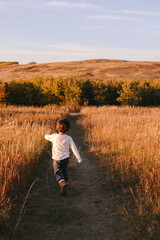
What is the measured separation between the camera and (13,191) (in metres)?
4.31

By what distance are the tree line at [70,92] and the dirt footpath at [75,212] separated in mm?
23820

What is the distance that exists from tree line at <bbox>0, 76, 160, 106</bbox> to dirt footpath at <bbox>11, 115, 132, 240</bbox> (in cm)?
2382

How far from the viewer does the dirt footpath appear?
3182mm

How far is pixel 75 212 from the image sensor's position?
12.5 ft

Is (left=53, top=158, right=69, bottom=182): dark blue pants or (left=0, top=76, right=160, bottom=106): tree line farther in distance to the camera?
(left=0, top=76, right=160, bottom=106): tree line

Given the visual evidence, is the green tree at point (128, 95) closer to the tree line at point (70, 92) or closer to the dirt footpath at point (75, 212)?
the tree line at point (70, 92)

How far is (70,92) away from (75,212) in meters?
26.0

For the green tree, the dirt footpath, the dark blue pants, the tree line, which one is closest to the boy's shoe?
the dirt footpath

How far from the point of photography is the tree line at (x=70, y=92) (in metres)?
29.9

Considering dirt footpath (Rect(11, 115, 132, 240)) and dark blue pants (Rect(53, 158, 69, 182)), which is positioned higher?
dark blue pants (Rect(53, 158, 69, 182))

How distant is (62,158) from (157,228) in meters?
2.05

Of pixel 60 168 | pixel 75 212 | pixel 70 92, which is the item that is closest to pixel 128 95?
pixel 70 92

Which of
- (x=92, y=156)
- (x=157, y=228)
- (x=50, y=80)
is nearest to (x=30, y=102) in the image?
(x=50, y=80)

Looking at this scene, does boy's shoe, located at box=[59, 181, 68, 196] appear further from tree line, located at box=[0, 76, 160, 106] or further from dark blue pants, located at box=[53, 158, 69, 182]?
tree line, located at box=[0, 76, 160, 106]
